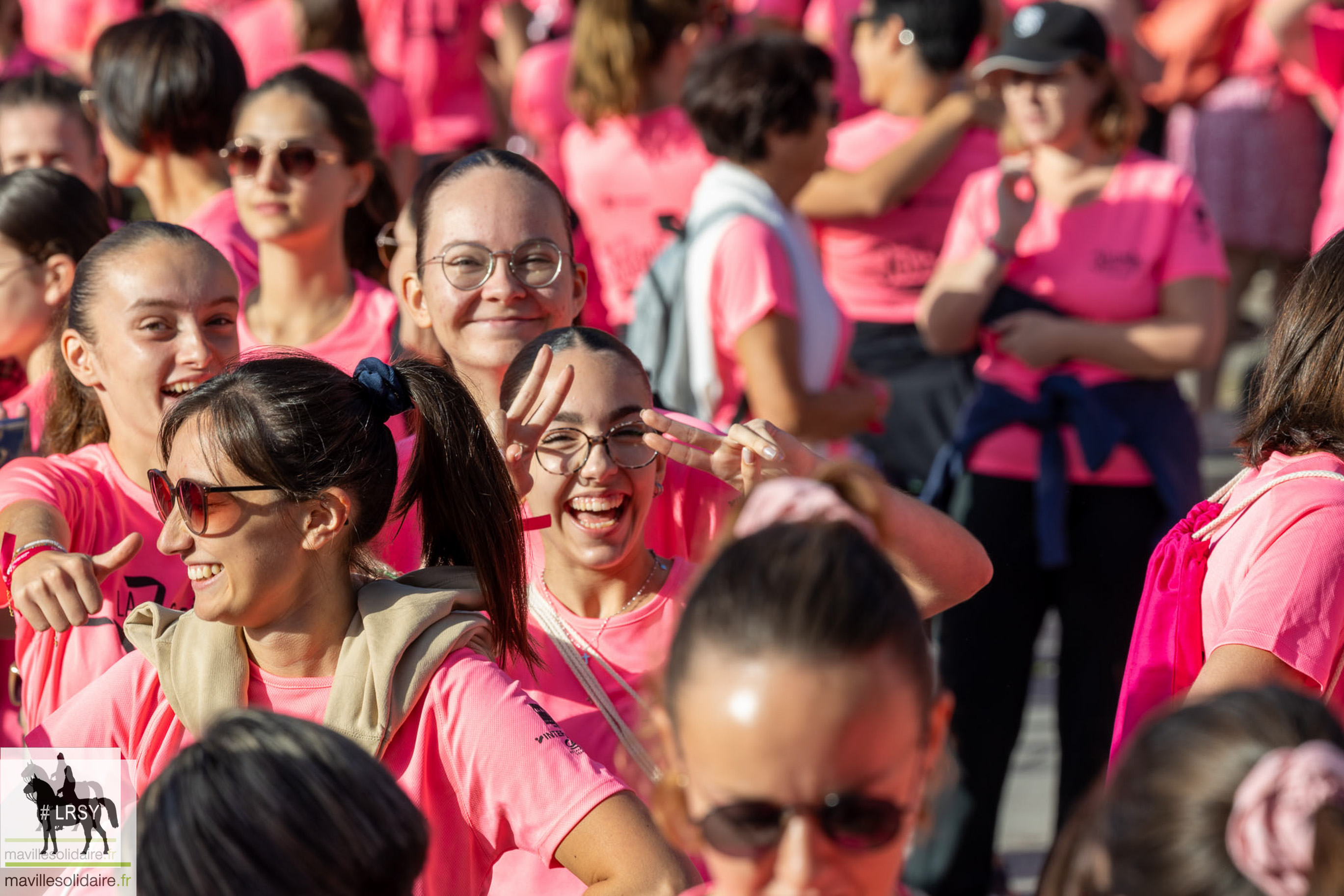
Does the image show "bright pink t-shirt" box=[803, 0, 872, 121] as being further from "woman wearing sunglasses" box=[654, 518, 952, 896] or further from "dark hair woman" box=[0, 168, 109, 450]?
"woman wearing sunglasses" box=[654, 518, 952, 896]

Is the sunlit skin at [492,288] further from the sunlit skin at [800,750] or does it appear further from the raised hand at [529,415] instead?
the sunlit skin at [800,750]

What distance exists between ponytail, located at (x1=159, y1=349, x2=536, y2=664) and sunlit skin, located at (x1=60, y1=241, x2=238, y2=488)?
58cm

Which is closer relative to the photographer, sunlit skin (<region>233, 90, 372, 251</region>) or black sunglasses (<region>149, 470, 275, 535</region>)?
black sunglasses (<region>149, 470, 275, 535</region>)

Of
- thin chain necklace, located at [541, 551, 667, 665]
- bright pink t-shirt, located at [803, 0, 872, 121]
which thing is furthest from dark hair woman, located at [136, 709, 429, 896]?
bright pink t-shirt, located at [803, 0, 872, 121]

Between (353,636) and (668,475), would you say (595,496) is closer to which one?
(668,475)

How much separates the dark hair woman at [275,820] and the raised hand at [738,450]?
0.96 meters

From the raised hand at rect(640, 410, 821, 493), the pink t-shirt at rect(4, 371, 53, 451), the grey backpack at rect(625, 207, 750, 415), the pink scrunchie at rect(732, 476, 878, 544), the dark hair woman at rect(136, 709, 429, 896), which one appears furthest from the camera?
the grey backpack at rect(625, 207, 750, 415)

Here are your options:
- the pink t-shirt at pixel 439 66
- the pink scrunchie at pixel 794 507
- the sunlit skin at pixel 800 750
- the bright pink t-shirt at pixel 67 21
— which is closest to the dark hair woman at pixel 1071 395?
the pink scrunchie at pixel 794 507

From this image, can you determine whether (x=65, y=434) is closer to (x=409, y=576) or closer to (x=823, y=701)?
(x=409, y=576)

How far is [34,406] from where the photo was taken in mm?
3707

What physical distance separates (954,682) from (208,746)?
9.75 feet

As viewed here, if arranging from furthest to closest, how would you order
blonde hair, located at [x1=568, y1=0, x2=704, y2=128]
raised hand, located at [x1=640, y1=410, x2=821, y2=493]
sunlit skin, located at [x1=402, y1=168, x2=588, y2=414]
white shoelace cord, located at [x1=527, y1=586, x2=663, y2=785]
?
blonde hair, located at [x1=568, y1=0, x2=704, y2=128] < sunlit skin, located at [x1=402, y1=168, x2=588, y2=414] < white shoelace cord, located at [x1=527, y1=586, x2=663, y2=785] < raised hand, located at [x1=640, y1=410, x2=821, y2=493]

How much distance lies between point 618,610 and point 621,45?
8.46 ft

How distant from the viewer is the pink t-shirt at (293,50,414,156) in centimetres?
609
